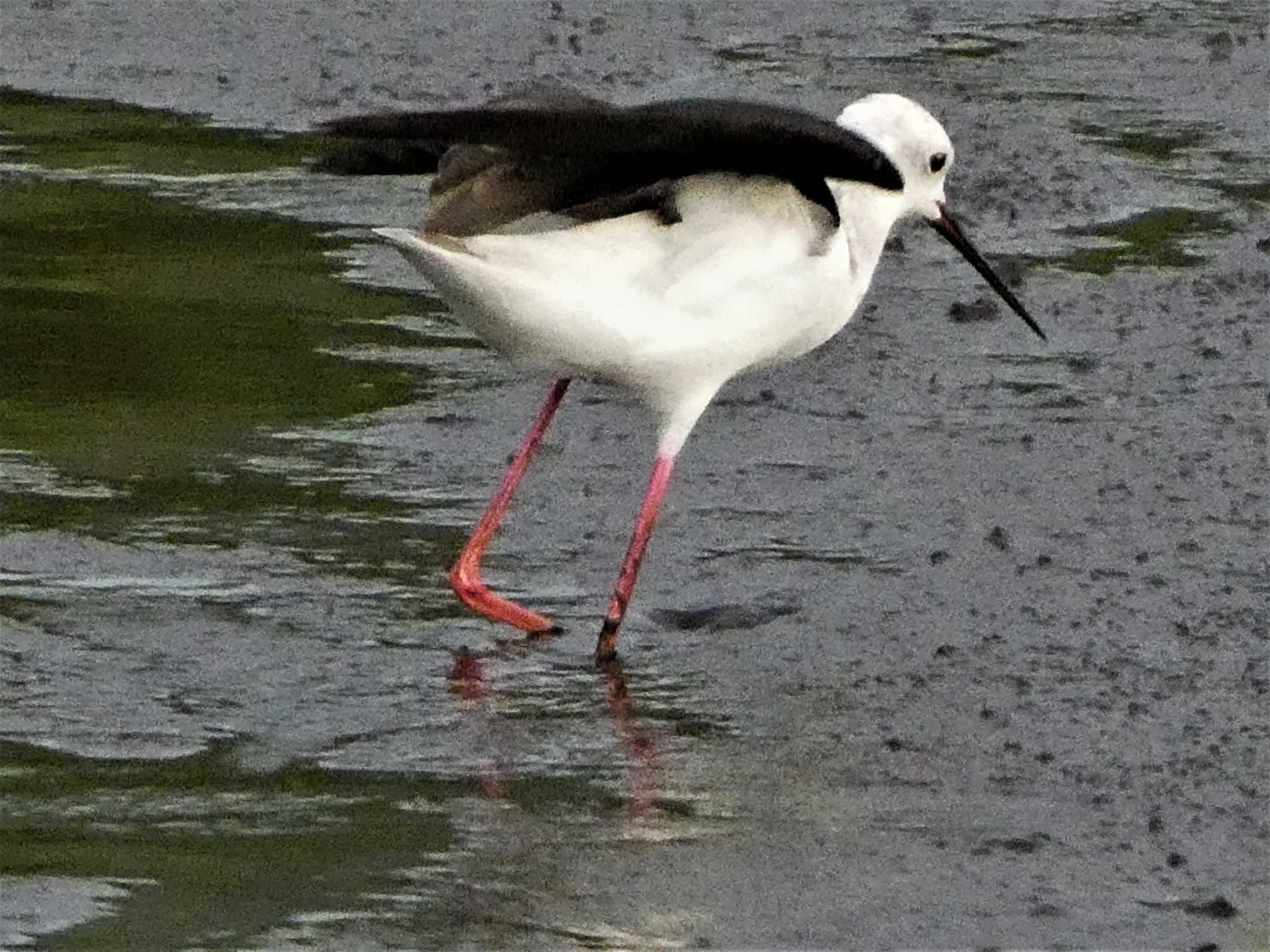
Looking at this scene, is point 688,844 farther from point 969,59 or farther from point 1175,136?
point 969,59

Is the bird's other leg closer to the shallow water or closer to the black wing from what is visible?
the shallow water

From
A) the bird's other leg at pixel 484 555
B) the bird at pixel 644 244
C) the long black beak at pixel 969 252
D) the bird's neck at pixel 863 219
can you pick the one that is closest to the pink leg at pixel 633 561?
the bird at pixel 644 244

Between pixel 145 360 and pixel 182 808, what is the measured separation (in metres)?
3.13

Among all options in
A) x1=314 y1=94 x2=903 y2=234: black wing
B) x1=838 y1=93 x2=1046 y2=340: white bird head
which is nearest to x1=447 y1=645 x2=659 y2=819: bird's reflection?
x1=314 y1=94 x2=903 y2=234: black wing

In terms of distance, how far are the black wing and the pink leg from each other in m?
0.65

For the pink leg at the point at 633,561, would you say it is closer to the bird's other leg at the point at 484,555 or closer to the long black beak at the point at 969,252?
the bird's other leg at the point at 484,555

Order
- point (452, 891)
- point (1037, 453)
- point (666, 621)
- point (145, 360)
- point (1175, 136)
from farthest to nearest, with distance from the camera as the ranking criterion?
point (1175, 136)
point (145, 360)
point (1037, 453)
point (666, 621)
point (452, 891)

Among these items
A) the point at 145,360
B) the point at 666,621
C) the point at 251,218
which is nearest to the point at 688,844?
the point at 666,621

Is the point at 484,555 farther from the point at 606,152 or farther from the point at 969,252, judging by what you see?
the point at 969,252

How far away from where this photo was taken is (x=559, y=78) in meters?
11.9

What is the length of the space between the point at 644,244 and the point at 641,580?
88cm

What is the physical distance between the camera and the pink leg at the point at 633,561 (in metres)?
6.86

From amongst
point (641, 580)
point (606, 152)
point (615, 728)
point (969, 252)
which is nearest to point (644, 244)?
point (606, 152)

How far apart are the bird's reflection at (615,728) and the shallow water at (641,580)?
1cm
